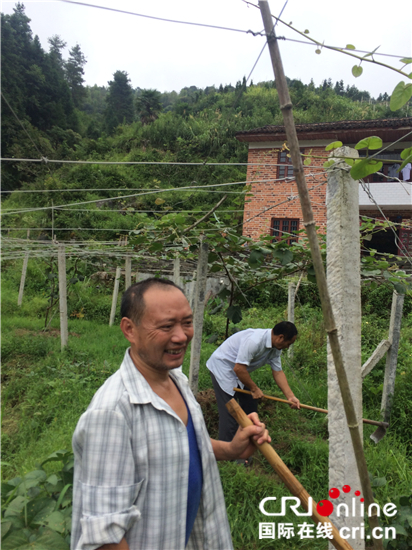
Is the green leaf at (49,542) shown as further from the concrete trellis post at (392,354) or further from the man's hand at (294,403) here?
the concrete trellis post at (392,354)

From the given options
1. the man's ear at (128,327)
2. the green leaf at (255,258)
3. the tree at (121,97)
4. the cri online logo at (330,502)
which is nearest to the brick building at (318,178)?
the green leaf at (255,258)

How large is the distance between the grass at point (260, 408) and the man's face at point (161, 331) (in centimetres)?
202

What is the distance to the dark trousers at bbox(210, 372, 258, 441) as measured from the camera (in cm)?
352

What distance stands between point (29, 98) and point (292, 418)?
3088cm

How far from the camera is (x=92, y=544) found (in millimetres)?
1046

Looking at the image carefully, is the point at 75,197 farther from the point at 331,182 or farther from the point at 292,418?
the point at 331,182

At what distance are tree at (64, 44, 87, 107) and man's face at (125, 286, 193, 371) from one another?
48051mm

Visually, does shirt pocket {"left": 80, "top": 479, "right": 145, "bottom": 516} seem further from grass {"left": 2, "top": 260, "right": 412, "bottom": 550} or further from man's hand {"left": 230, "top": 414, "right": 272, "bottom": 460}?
grass {"left": 2, "top": 260, "right": 412, "bottom": 550}

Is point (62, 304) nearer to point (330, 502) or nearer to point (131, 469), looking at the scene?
point (330, 502)

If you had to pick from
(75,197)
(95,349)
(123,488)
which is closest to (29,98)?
(75,197)

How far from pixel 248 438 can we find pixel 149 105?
34042mm

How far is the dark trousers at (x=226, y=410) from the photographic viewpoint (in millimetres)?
3518

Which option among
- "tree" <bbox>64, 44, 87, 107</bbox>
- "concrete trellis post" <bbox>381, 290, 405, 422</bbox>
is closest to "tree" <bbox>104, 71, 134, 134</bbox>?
"tree" <bbox>64, 44, 87, 107</bbox>

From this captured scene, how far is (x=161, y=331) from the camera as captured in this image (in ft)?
4.21
